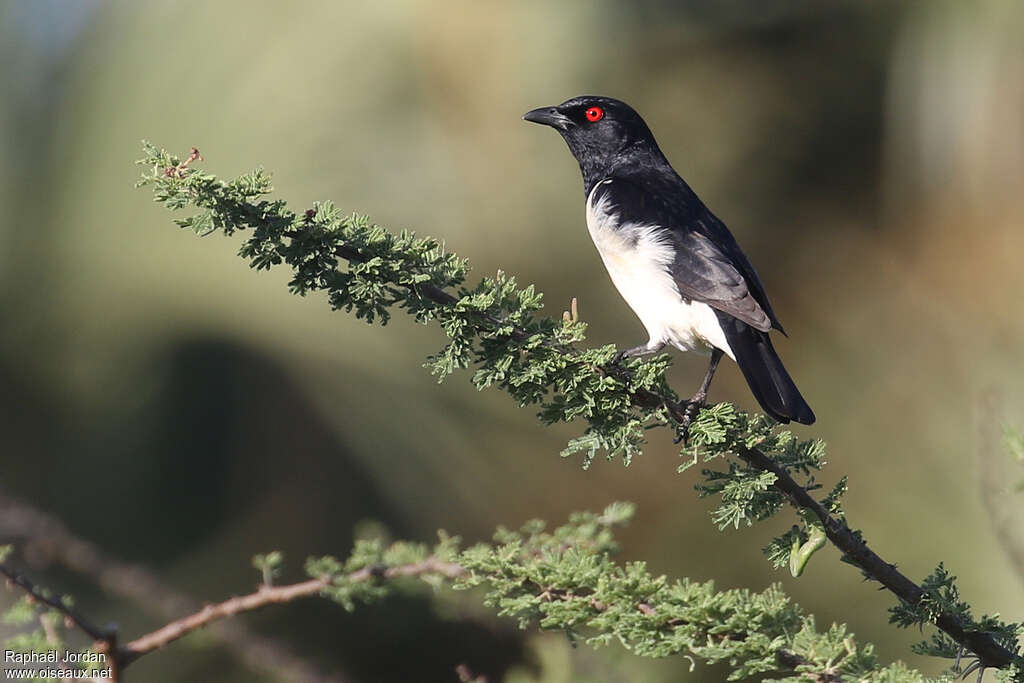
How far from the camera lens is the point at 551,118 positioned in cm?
446

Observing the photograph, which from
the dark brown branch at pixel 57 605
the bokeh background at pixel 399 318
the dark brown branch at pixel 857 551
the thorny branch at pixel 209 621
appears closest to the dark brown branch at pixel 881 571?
the dark brown branch at pixel 857 551

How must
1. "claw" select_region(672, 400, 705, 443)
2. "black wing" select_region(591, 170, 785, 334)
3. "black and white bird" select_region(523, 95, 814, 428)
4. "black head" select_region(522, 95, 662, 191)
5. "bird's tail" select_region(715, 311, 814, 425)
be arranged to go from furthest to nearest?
"black head" select_region(522, 95, 662, 191)
"black wing" select_region(591, 170, 785, 334)
"black and white bird" select_region(523, 95, 814, 428)
"bird's tail" select_region(715, 311, 814, 425)
"claw" select_region(672, 400, 705, 443)

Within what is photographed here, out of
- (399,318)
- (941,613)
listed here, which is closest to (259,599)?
(941,613)

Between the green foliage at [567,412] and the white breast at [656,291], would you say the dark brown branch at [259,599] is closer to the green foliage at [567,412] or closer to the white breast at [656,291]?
the green foliage at [567,412]

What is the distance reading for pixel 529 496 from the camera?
5.52 metres

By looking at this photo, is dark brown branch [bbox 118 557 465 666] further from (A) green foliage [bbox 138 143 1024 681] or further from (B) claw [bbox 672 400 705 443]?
(B) claw [bbox 672 400 705 443]

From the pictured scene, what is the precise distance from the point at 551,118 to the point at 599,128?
196mm

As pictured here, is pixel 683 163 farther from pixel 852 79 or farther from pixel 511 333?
pixel 511 333

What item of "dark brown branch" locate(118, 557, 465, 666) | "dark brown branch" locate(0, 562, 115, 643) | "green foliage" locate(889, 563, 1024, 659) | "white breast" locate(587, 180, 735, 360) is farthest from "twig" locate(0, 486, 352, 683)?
"white breast" locate(587, 180, 735, 360)

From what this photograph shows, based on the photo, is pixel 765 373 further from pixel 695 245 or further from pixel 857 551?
pixel 857 551

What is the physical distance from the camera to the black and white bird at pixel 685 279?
123 inches

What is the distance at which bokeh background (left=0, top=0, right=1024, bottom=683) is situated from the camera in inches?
208

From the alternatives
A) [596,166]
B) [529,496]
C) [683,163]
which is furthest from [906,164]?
[529,496]

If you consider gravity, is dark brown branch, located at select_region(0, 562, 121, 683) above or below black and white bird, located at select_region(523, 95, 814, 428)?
below
